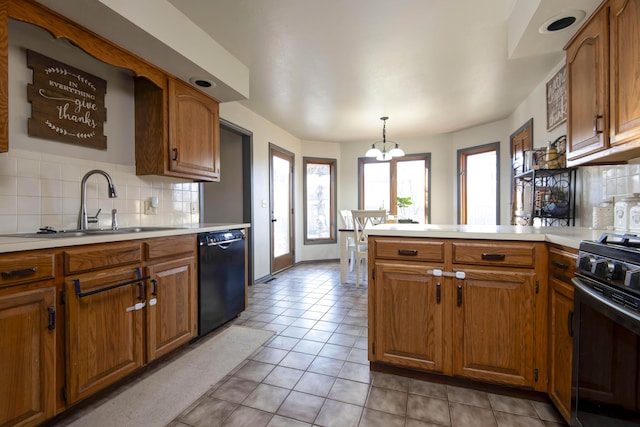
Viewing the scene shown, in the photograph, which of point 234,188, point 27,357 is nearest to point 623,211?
point 27,357

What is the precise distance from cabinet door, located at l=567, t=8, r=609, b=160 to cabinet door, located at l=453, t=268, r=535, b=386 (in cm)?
87

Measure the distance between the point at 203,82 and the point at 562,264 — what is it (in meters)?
2.79

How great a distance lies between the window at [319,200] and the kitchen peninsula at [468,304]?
3.89 metres

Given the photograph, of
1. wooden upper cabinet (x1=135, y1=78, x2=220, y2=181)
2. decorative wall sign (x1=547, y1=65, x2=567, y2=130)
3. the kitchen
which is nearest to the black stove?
the kitchen

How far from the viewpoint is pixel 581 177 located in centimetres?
244

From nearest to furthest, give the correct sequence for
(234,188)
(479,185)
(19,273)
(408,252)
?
(19,273) < (408,252) < (234,188) < (479,185)

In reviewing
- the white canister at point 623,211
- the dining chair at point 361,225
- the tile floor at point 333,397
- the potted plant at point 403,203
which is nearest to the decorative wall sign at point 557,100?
the white canister at point 623,211

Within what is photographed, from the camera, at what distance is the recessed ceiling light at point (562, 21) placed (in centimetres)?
160

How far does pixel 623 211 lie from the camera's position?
1.65 metres

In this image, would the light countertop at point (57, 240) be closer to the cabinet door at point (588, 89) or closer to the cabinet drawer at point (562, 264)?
the cabinet drawer at point (562, 264)

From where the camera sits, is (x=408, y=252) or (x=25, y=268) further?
(x=408, y=252)

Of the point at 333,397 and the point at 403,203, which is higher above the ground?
the point at 403,203

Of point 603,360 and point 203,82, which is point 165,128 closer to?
point 203,82

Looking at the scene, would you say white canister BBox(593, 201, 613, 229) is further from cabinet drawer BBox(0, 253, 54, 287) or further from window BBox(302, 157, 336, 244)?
window BBox(302, 157, 336, 244)
